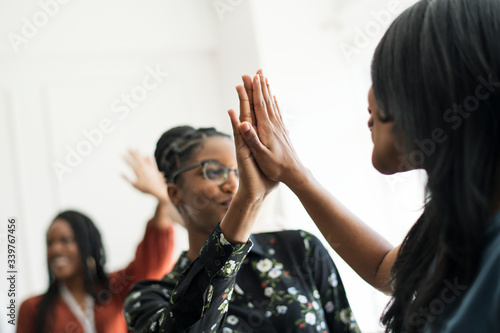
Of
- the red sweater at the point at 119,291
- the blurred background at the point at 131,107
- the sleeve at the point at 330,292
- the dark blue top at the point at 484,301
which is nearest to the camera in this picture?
the dark blue top at the point at 484,301

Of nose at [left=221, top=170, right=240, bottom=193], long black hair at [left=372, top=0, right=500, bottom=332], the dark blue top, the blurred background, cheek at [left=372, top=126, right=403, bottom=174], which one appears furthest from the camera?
the blurred background

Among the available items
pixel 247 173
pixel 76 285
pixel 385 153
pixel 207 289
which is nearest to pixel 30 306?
pixel 76 285

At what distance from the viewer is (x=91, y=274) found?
84.9 inches

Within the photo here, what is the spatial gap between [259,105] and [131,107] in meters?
2.02

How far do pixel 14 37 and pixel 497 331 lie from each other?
2.73 metres

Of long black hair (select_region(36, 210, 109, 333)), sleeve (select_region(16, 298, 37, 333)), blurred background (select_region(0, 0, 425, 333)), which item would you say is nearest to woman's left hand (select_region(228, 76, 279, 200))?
long black hair (select_region(36, 210, 109, 333))

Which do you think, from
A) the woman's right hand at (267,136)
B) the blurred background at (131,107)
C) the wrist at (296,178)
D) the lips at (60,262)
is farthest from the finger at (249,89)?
the blurred background at (131,107)

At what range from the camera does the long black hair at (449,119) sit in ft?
2.10

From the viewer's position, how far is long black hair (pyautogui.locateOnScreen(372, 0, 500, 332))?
2.10ft

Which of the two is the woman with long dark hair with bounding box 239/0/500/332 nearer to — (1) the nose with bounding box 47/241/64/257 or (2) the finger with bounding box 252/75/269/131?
(2) the finger with bounding box 252/75/269/131

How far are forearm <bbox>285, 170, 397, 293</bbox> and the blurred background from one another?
59.7 inches

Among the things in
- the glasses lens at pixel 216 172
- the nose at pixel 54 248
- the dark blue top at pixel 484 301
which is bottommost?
the dark blue top at pixel 484 301

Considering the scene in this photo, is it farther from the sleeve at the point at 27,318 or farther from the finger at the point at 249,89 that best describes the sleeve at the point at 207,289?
the sleeve at the point at 27,318

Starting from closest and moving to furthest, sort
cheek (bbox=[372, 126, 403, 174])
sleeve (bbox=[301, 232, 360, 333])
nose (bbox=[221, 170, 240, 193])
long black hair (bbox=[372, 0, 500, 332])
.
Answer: long black hair (bbox=[372, 0, 500, 332])
cheek (bbox=[372, 126, 403, 174])
sleeve (bbox=[301, 232, 360, 333])
nose (bbox=[221, 170, 240, 193])
